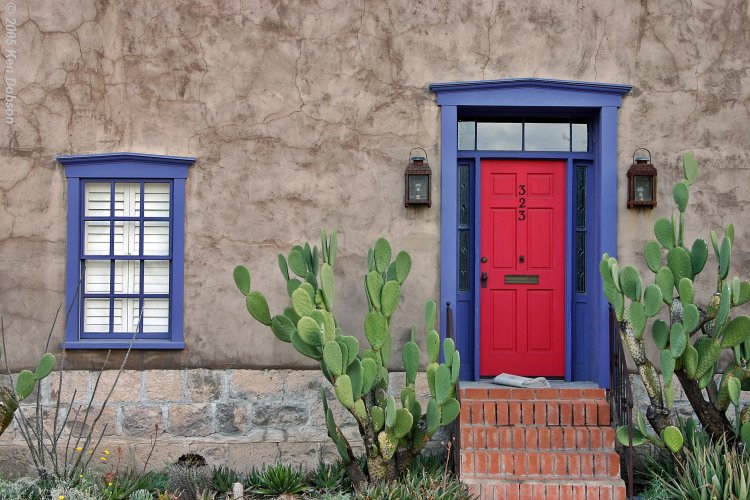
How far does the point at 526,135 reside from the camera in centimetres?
703

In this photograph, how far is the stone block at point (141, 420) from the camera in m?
6.62

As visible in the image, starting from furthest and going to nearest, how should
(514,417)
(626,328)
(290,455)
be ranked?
(290,455), (514,417), (626,328)

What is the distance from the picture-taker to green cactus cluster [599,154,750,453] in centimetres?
542

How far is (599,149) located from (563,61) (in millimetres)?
854

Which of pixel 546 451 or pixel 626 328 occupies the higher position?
pixel 626 328

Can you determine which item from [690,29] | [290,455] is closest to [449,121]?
[690,29]

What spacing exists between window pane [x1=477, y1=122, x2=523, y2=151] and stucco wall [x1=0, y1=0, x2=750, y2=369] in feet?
1.78

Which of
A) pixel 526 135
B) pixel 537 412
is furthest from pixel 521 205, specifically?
pixel 537 412

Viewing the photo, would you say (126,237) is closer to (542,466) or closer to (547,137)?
(547,137)

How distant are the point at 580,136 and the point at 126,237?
14.1 ft

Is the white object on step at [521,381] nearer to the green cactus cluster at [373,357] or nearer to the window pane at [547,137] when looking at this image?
the green cactus cluster at [373,357]

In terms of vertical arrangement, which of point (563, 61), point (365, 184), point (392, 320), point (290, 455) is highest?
point (563, 61)

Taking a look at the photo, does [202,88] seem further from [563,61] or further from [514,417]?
[514,417]

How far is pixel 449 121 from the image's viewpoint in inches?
264
